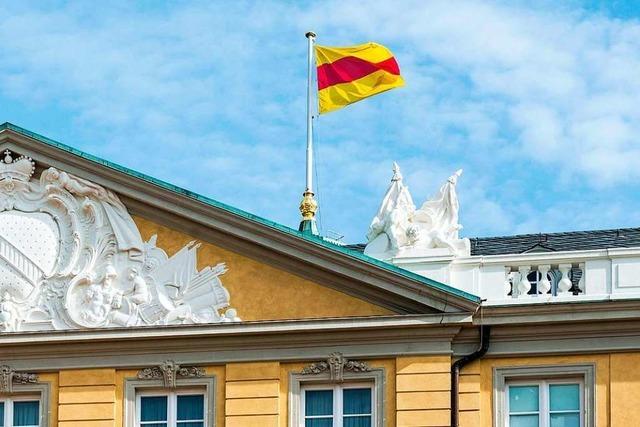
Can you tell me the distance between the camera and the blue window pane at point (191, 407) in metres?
44.0

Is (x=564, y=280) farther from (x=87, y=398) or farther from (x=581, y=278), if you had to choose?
(x=87, y=398)

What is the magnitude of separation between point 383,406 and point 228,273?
4.16 meters

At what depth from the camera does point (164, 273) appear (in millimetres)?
44781

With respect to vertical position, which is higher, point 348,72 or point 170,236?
point 348,72

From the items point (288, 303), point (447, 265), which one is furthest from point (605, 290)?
point (288, 303)

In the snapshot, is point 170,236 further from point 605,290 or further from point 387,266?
point 605,290

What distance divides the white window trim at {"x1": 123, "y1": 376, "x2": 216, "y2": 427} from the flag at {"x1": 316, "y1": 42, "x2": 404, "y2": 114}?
6.92m

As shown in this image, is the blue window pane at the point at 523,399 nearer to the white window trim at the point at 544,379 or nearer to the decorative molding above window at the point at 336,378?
the white window trim at the point at 544,379

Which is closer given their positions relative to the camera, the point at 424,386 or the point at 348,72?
the point at 424,386

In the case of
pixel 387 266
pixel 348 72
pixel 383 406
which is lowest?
pixel 383 406

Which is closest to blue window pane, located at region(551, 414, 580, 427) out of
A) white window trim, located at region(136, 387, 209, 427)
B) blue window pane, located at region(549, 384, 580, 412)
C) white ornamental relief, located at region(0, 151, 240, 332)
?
blue window pane, located at region(549, 384, 580, 412)

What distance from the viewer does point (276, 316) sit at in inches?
1729

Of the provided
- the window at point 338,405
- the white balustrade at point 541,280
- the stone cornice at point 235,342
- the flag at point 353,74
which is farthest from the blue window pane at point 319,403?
the flag at point 353,74

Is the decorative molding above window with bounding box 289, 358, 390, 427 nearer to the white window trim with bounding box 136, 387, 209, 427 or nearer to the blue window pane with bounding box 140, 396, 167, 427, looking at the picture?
the white window trim with bounding box 136, 387, 209, 427
